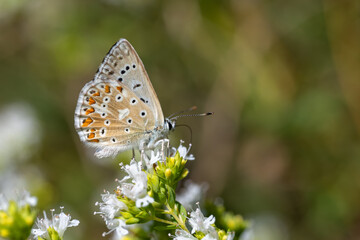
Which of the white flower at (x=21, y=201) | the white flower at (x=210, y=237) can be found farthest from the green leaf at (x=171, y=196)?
the white flower at (x=21, y=201)

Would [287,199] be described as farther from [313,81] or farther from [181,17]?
[181,17]

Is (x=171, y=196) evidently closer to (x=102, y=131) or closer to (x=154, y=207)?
(x=154, y=207)

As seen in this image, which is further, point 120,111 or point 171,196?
point 120,111

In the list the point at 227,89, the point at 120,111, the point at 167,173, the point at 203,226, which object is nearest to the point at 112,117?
the point at 120,111

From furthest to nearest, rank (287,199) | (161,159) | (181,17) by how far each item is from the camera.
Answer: (181,17), (287,199), (161,159)

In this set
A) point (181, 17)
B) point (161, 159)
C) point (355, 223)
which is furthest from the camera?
point (181, 17)

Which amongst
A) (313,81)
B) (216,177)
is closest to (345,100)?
(313,81)
